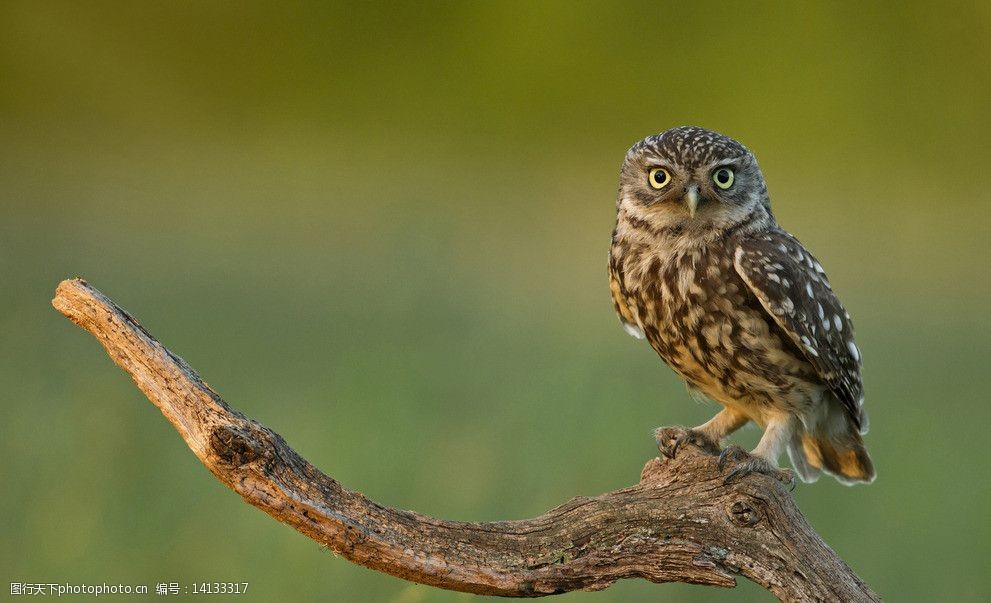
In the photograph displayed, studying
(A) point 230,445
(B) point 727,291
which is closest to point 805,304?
(B) point 727,291

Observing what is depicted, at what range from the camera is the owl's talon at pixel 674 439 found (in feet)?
8.95

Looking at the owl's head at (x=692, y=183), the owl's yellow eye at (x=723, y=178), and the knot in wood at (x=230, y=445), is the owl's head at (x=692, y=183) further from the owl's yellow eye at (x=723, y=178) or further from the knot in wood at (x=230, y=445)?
the knot in wood at (x=230, y=445)

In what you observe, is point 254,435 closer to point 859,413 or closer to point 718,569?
point 718,569

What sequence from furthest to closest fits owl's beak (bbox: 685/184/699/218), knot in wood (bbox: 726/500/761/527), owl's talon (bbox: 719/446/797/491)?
owl's beak (bbox: 685/184/699/218)
owl's talon (bbox: 719/446/797/491)
knot in wood (bbox: 726/500/761/527)

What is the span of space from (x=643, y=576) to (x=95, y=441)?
1.71 meters

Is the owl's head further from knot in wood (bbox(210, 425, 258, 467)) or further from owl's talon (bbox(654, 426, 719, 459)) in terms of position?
knot in wood (bbox(210, 425, 258, 467))

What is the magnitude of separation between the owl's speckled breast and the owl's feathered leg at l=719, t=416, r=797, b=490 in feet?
0.18

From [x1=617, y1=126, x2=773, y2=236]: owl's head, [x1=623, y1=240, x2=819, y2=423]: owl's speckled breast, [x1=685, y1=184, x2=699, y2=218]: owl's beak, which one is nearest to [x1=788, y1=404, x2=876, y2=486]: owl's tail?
[x1=623, y1=240, x2=819, y2=423]: owl's speckled breast

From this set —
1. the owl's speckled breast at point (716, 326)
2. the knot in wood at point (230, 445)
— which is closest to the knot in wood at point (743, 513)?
the owl's speckled breast at point (716, 326)

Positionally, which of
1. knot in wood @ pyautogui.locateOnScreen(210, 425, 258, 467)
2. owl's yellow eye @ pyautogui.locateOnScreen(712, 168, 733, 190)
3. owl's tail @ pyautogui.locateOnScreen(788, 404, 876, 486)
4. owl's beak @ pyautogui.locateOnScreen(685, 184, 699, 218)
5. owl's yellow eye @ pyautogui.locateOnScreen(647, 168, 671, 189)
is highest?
owl's yellow eye @ pyautogui.locateOnScreen(712, 168, 733, 190)

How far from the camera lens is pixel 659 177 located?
2615 millimetres

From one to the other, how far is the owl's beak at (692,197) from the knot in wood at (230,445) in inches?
47.8

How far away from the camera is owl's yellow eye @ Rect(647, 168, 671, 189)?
8.52ft

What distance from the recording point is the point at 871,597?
7.41ft
